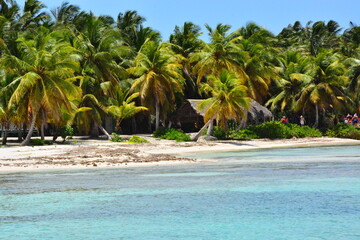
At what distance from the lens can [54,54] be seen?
30.1 m

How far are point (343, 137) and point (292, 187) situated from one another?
31.7 m

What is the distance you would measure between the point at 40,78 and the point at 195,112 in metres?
18.0

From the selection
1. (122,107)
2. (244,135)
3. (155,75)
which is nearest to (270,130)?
(244,135)

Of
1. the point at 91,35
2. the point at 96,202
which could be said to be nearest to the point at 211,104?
the point at 91,35

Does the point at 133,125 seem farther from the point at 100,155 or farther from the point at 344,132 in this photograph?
the point at 100,155

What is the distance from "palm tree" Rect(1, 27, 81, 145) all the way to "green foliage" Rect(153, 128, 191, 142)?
882 cm

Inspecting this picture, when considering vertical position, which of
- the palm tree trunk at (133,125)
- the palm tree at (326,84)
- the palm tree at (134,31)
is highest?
the palm tree at (134,31)

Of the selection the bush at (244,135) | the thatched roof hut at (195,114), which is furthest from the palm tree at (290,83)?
the bush at (244,135)

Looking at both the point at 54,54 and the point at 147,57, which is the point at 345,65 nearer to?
the point at 147,57

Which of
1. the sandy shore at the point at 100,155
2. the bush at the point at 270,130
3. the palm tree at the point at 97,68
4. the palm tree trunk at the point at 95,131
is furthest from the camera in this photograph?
the bush at the point at 270,130

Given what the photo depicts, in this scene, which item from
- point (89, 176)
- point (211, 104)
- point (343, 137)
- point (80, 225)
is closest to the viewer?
point (80, 225)

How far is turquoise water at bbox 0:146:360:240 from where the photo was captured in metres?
8.99

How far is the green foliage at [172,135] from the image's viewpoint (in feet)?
122

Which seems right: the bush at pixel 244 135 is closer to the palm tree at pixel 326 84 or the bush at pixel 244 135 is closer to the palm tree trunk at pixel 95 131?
the palm tree at pixel 326 84
